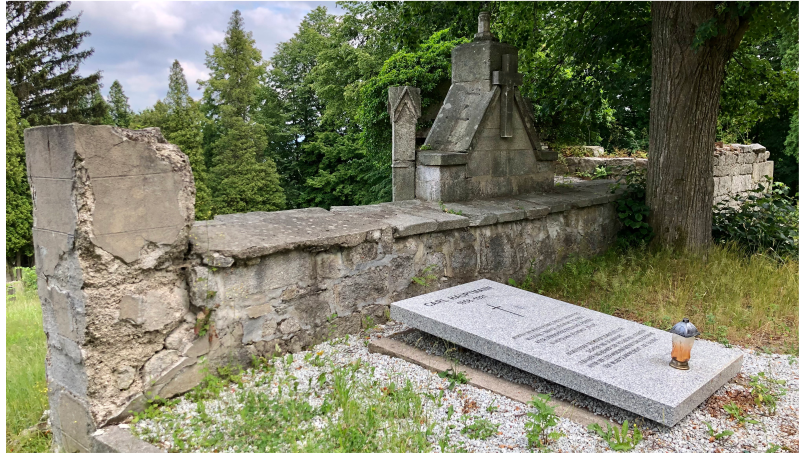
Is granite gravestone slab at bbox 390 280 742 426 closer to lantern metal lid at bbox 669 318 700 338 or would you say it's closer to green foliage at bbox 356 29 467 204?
lantern metal lid at bbox 669 318 700 338

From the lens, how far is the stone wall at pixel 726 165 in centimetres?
1041

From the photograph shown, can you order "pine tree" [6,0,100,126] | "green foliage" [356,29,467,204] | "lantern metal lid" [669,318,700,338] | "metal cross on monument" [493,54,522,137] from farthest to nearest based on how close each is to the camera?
"pine tree" [6,0,100,126]
"green foliage" [356,29,467,204]
"metal cross on monument" [493,54,522,137]
"lantern metal lid" [669,318,700,338]

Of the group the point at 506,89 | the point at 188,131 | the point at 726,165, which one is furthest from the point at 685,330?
the point at 188,131

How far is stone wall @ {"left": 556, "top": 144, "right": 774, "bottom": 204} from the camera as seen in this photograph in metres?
10.4

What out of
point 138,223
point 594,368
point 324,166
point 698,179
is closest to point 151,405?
point 138,223

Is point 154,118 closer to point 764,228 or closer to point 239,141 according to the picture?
point 239,141

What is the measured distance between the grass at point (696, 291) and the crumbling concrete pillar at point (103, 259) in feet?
11.4

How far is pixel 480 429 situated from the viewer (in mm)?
3010

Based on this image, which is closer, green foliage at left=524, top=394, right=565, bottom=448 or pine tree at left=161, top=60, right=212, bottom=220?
green foliage at left=524, top=394, right=565, bottom=448

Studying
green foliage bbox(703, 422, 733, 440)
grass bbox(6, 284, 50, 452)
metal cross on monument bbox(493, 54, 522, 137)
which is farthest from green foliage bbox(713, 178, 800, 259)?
grass bbox(6, 284, 50, 452)

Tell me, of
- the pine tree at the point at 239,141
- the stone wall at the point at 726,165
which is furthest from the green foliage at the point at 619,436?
the pine tree at the point at 239,141

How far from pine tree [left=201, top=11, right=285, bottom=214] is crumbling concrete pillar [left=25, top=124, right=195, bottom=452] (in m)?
19.8

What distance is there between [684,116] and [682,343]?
3911 mm

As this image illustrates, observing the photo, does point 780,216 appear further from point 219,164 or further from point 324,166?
point 219,164
